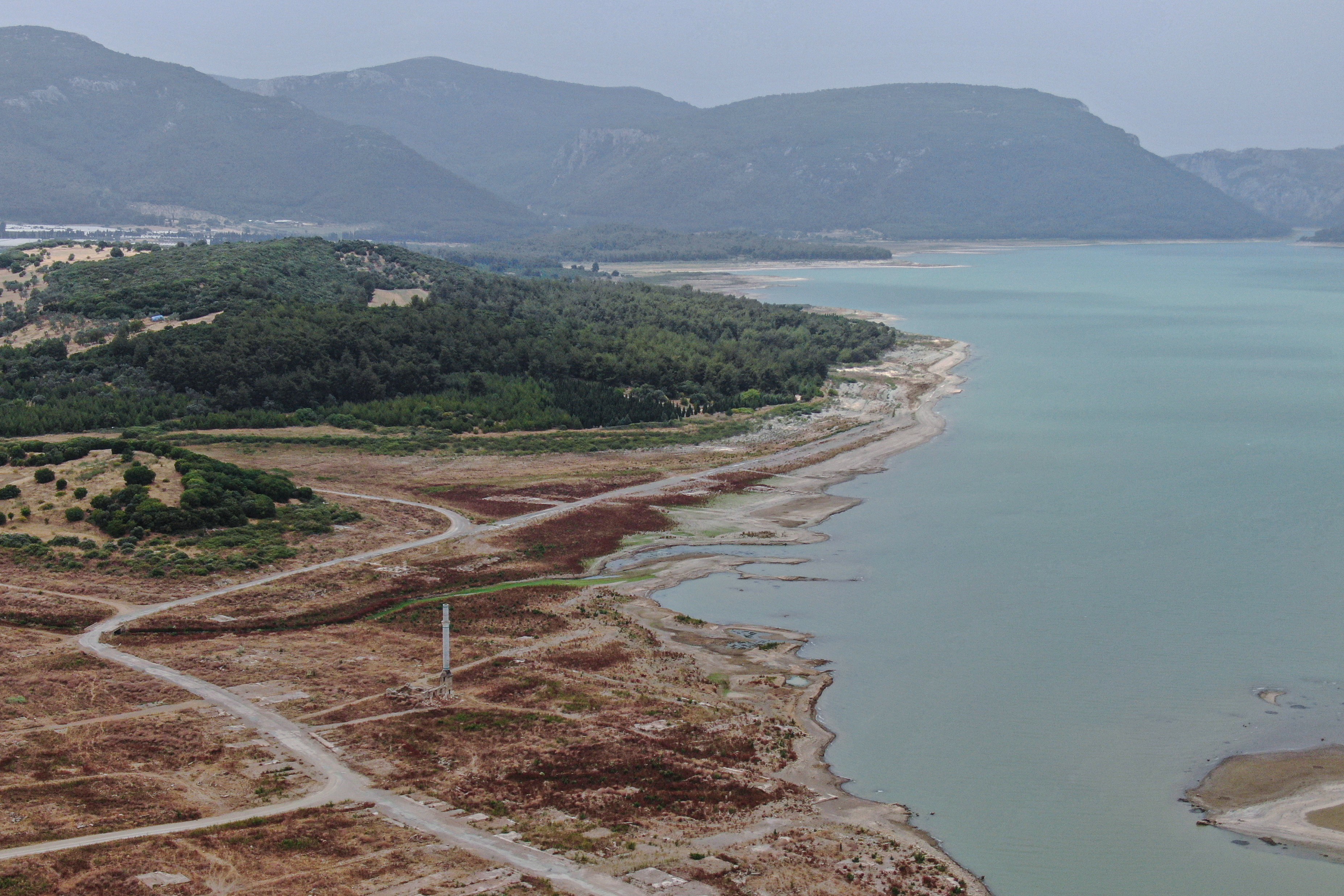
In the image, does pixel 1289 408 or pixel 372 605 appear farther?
pixel 1289 408

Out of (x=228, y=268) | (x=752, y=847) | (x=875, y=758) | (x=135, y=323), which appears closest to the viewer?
(x=752, y=847)

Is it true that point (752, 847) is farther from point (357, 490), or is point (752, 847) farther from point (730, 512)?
point (357, 490)

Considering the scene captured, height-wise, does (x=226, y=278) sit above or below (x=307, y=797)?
above

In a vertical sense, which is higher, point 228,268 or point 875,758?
point 228,268

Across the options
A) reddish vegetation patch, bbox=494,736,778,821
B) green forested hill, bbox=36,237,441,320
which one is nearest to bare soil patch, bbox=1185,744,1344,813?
reddish vegetation patch, bbox=494,736,778,821

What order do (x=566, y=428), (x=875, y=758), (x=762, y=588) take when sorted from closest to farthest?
(x=875, y=758) < (x=762, y=588) < (x=566, y=428)

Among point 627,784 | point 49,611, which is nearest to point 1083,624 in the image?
point 627,784

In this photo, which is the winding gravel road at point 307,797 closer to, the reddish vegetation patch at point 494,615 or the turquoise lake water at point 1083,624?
the reddish vegetation patch at point 494,615

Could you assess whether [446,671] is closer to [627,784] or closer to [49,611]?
[627,784]

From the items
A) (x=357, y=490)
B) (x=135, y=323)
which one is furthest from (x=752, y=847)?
(x=135, y=323)
